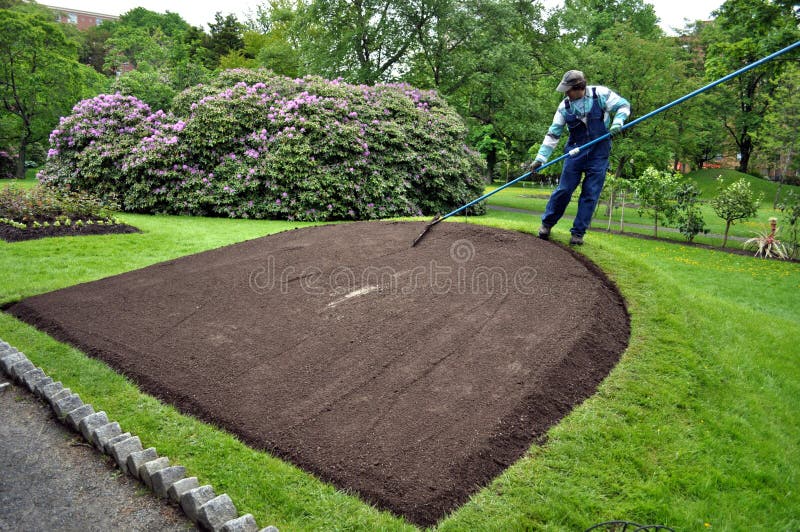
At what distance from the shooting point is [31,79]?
23000mm

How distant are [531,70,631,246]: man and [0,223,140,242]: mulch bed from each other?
7.95 metres

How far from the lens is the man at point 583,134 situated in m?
4.96

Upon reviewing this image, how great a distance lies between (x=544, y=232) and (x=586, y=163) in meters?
0.94

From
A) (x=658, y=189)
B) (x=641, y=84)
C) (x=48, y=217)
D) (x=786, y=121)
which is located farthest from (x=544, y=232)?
(x=786, y=121)

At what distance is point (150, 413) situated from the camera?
128 inches

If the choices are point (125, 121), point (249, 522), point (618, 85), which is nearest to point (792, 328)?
point (249, 522)

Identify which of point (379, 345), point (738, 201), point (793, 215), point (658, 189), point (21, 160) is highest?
point (658, 189)

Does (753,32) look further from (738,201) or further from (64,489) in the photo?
(64,489)

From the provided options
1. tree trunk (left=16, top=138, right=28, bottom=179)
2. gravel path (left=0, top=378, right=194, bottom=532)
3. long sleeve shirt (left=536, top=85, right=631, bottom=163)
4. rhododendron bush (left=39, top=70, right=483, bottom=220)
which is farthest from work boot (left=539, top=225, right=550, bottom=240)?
tree trunk (left=16, top=138, right=28, bottom=179)

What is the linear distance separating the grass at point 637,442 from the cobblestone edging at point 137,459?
0.13m

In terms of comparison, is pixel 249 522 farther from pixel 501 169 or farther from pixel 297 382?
pixel 501 169

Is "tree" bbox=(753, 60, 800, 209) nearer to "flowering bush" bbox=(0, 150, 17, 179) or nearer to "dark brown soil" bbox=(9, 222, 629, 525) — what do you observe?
"dark brown soil" bbox=(9, 222, 629, 525)

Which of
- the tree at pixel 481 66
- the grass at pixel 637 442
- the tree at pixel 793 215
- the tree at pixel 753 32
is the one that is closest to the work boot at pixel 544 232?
the grass at pixel 637 442

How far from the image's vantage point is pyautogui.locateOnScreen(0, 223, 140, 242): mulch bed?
8.34m
